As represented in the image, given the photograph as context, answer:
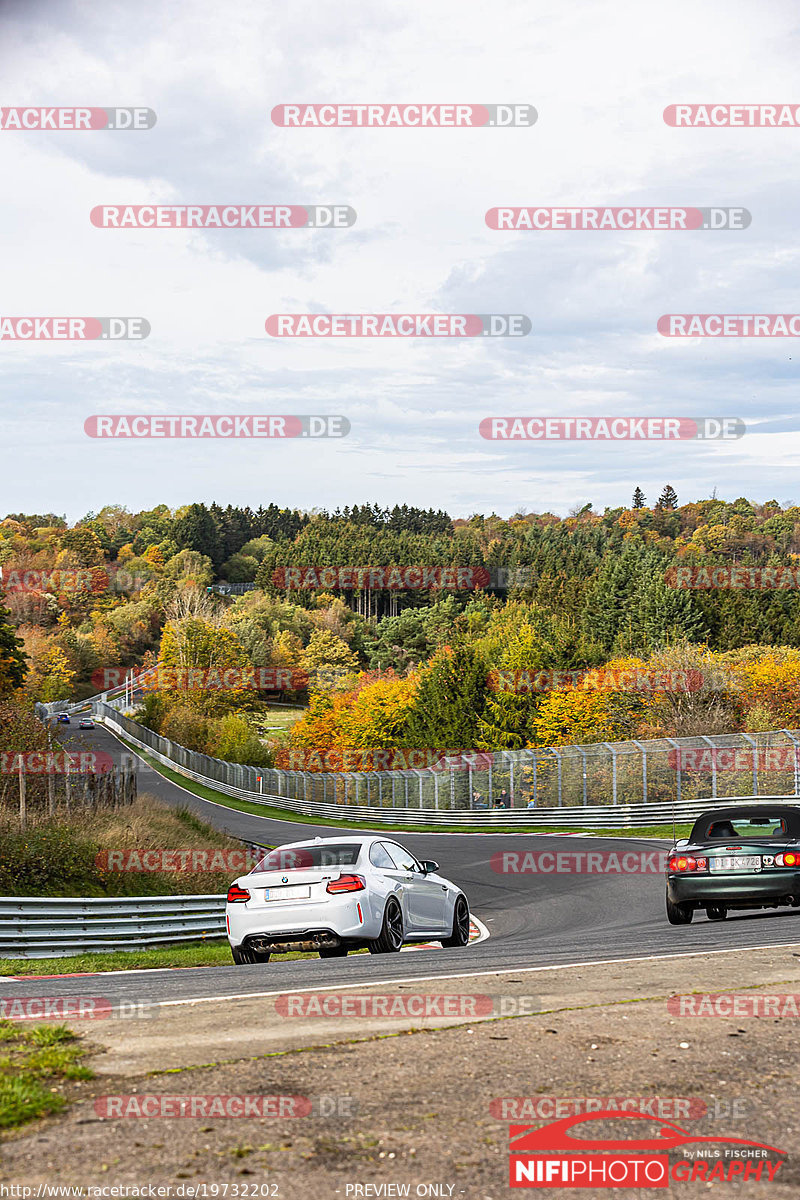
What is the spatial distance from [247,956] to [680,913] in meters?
5.57

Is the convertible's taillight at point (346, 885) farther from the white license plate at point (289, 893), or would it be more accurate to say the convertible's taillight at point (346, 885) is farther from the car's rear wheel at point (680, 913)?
the car's rear wheel at point (680, 913)

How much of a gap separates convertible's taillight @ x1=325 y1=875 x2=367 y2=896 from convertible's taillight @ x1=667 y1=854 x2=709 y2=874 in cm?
420

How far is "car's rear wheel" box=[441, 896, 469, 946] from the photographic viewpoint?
43.5ft

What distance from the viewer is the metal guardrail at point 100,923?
44.2 feet

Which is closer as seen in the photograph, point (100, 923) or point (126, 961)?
point (126, 961)

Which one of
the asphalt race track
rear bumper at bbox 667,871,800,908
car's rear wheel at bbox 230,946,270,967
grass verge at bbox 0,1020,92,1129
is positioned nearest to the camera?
grass verge at bbox 0,1020,92,1129

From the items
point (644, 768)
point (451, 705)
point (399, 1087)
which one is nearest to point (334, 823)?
point (644, 768)

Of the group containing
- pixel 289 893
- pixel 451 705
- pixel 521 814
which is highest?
pixel 289 893

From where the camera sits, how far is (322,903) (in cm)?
1095

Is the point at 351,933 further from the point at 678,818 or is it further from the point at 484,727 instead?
the point at 484,727

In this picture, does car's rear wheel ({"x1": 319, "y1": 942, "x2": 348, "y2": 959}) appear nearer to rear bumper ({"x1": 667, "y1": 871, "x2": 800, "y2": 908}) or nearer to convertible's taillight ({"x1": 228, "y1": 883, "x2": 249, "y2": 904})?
convertible's taillight ({"x1": 228, "y1": 883, "x2": 249, "y2": 904})

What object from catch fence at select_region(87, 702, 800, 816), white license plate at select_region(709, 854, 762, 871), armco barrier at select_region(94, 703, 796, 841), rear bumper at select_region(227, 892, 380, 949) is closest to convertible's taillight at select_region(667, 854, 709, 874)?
white license plate at select_region(709, 854, 762, 871)

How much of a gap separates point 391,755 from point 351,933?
57.1 meters

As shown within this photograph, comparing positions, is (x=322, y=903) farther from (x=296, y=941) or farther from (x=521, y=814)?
(x=521, y=814)
